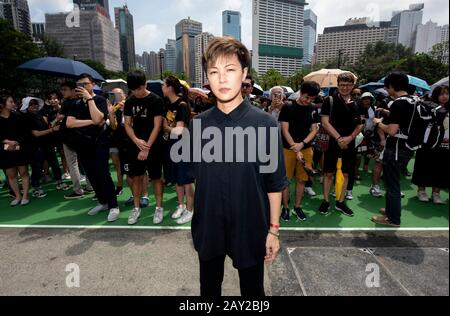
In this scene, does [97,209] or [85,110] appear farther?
[97,209]

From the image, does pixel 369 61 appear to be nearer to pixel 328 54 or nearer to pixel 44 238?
pixel 328 54

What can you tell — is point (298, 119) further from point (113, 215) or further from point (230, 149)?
point (113, 215)

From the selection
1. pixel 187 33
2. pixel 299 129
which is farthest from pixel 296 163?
pixel 187 33

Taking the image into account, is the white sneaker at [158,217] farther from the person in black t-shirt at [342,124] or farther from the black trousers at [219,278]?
the person in black t-shirt at [342,124]

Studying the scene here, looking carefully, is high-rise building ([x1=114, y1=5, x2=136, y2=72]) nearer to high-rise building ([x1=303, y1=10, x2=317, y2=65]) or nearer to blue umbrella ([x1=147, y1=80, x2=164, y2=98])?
high-rise building ([x1=303, y1=10, x2=317, y2=65])

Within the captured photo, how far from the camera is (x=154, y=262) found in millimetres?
3262

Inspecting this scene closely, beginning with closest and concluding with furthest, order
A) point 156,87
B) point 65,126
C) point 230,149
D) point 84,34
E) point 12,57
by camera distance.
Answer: point 230,149
point 65,126
point 156,87
point 12,57
point 84,34

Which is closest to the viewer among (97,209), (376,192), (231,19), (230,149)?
(230,149)

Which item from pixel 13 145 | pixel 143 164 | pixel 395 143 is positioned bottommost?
pixel 143 164

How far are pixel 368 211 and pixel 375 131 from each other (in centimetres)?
220

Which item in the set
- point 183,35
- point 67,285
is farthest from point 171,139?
point 183,35

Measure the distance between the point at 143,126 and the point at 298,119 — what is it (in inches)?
95.8

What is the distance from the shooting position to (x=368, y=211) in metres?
4.82

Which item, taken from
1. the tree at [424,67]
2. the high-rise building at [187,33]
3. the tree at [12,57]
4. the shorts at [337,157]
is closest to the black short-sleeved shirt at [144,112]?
the shorts at [337,157]
